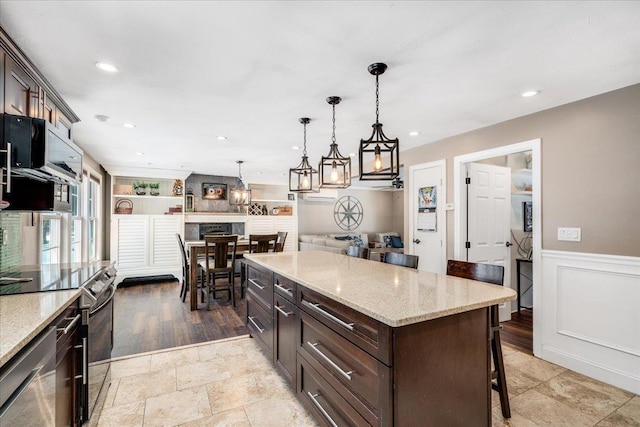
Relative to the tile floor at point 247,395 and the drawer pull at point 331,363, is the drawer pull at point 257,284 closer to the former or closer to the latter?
the tile floor at point 247,395

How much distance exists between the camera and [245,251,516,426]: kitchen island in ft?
4.39

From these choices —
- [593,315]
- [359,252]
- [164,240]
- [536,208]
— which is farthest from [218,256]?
[593,315]

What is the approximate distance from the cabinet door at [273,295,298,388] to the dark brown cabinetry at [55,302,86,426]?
1.18 metres

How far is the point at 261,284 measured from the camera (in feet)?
9.32

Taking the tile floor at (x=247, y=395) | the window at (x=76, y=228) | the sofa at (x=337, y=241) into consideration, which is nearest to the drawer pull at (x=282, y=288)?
the tile floor at (x=247, y=395)

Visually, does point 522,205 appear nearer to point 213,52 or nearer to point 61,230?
point 213,52

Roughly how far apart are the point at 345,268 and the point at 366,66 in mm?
1496

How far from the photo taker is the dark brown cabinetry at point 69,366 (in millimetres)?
1444

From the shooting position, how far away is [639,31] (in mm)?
1804

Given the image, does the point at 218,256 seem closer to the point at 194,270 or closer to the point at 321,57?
the point at 194,270

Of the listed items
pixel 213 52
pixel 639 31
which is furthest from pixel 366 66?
pixel 639 31

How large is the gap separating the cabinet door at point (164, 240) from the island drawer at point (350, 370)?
224 inches

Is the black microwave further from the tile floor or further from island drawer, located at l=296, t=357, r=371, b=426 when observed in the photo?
island drawer, located at l=296, t=357, r=371, b=426

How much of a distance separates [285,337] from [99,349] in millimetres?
1198
